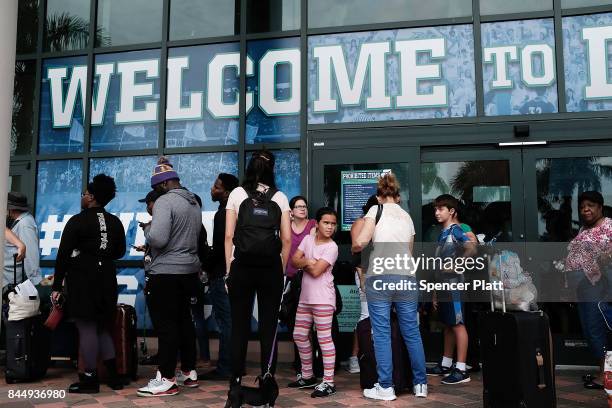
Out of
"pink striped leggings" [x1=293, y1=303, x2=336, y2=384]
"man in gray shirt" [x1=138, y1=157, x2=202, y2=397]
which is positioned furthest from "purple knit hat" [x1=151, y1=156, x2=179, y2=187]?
"pink striped leggings" [x1=293, y1=303, x2=336, y2=384]

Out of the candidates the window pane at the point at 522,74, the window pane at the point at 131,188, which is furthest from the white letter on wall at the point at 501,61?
the window pane at the point at 131,188

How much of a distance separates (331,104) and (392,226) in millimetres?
2380

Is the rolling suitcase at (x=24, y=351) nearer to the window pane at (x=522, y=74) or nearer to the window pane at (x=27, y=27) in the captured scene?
the window pane at (x=27, y=27)

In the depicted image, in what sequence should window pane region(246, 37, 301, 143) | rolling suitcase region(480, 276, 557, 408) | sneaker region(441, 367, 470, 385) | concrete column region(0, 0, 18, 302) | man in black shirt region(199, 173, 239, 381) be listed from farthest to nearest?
window pane region(246, 37, 301, 143) < man in black shirt region(199, 173, 239, 381) < sneaker region(441, 367, 470, 385) < rolling suitcase region(480, 276, 557, 408) < concrete column region(0, 0, 18, 302)

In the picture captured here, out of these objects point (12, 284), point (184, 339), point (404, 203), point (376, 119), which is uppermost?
point (376, 119)

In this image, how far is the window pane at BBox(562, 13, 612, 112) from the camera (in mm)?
5723

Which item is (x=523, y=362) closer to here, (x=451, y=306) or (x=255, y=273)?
(x=451, y=306)

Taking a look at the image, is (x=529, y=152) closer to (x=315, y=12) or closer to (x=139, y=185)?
(x=315, y=12)

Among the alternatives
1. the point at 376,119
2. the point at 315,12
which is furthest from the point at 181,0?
the point at 376,119

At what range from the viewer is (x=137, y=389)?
4527mm

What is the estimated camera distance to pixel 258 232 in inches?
140

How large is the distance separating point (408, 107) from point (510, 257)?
2.16 metres

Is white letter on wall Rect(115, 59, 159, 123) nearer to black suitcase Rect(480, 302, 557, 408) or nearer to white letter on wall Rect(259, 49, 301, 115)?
white letter on wall Rect(259, 49, 301, 115)

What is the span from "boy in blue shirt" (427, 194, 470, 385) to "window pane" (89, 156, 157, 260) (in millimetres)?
3518
